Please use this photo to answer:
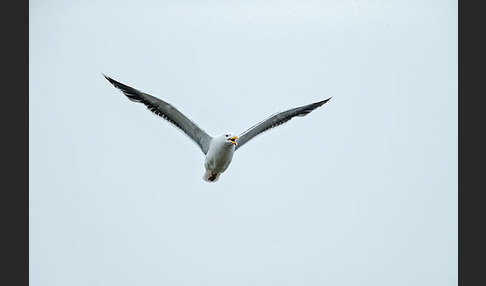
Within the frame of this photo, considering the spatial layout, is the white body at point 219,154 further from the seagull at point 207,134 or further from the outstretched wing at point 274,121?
the outstretched wing at point 274,121

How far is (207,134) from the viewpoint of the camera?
17.6 ft

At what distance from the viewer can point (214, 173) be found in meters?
5.47

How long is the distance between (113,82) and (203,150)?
1.18 metres

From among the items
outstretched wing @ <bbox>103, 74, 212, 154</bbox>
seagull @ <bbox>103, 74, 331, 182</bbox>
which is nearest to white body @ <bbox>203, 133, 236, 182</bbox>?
seagull @ <bbox>103, 74, 331, 182</bbox>

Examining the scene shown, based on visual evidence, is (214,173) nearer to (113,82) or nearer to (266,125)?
(266,125)

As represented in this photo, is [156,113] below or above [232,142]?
above

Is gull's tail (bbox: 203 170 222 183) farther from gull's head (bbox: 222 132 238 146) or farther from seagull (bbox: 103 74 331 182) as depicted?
gull's head (bbox: 222 132 238 146)

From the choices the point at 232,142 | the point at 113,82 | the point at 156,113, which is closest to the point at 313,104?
the point at 232,142

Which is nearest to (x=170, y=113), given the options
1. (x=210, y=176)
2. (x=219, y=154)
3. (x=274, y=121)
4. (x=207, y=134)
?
(x=207, y=134)

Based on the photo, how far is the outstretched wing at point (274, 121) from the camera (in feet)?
18.0

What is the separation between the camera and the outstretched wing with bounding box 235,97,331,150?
548 cm

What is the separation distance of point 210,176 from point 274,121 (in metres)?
0.91

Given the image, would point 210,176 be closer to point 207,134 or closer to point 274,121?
point 207,134

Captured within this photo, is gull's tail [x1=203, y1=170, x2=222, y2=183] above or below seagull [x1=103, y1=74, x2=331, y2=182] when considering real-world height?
below
